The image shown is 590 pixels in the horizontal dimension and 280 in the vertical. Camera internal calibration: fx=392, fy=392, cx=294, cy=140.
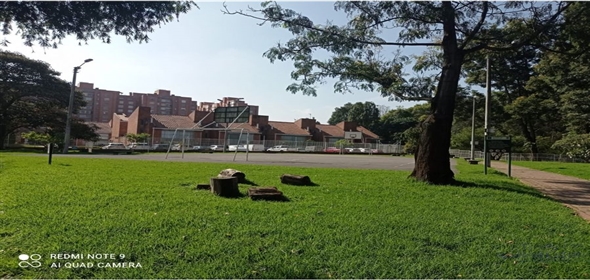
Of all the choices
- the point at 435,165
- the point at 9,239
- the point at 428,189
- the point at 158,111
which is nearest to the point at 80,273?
the point at 9,239

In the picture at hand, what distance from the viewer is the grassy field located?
3.54 m

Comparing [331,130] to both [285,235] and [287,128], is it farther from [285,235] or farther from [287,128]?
[285,235]

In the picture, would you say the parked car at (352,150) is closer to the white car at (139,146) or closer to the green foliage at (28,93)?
the white car at (139,146)

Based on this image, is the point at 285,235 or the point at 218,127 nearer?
the point at 285,235

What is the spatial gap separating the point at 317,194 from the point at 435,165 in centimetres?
397

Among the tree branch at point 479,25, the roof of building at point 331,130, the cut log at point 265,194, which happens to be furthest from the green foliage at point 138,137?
the cut log at point 265,194

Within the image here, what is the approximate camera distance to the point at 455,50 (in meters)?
10.5

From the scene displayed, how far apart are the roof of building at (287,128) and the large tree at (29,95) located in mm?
29900

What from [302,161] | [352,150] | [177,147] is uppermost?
[352,150]

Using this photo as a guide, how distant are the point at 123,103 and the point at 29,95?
62542mm

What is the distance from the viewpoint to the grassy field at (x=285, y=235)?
139 inches

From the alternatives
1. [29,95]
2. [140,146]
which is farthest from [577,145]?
[29,95]

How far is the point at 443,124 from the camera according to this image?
1027 centimetres

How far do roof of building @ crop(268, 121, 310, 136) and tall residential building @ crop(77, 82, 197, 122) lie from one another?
131 ft
